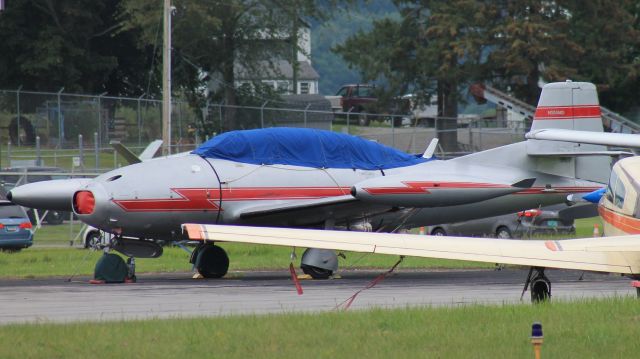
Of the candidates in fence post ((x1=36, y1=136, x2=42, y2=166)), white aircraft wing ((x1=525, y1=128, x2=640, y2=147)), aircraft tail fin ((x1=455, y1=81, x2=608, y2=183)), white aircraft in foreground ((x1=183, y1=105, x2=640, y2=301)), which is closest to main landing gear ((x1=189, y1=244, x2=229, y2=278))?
aircraft tail fin ((x1=455, y1=81, x2=608, y2=183))

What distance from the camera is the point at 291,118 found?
44719mm

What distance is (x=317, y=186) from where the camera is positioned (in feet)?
74.4

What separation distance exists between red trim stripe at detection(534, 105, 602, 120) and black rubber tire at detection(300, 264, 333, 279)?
6.03m

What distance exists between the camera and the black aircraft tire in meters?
22.2

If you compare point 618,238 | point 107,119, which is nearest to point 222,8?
point 107,119

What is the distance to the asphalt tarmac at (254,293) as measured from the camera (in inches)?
574

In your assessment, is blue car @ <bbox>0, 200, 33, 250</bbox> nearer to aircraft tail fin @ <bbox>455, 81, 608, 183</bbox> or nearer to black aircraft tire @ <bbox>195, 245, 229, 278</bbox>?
black aircraft tire @ <bbox>195, 245, 229, 278</bbox>

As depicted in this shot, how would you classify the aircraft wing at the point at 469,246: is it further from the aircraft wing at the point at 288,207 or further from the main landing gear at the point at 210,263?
the main landing gear at the point at 210,263

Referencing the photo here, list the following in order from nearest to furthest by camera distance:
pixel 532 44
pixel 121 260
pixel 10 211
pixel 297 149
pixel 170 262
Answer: pixel 121 260
pixel 297 149
pixel 170 262
pixel 10 211
pixel 532 44

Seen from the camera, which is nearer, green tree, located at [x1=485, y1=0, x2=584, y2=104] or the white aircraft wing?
the white aircraft wing

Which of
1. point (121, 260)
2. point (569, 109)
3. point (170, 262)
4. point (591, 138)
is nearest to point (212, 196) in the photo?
point (121, 260)

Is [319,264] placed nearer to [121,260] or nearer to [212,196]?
[212,196]

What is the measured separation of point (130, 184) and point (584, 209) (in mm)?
8587

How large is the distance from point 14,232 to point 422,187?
13.9 m
